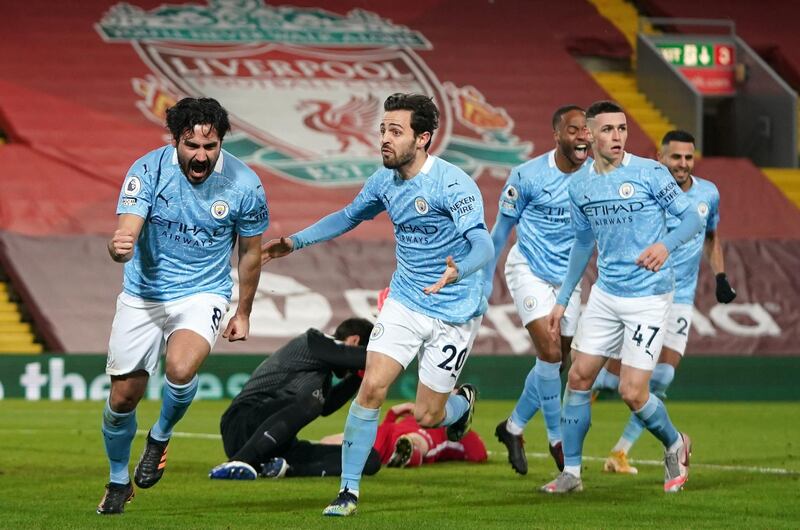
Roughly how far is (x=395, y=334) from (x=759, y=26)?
71.8ft

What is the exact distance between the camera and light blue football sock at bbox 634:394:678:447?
348 inches

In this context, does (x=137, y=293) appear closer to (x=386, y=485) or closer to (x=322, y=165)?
(x=386, y=485)

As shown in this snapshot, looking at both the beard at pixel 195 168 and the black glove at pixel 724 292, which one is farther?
the black glove at pixel 724 292

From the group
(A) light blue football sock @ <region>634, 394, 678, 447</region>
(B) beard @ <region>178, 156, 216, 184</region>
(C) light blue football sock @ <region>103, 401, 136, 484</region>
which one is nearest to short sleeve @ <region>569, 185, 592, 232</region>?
(A) light blue football sock @ <region>634, 394, 678, 447</region>

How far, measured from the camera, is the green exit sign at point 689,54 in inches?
1028

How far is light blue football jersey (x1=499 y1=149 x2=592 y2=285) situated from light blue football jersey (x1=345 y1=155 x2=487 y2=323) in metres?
1.96

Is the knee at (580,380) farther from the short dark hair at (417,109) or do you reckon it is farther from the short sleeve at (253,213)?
the short sleeve at (253,213)

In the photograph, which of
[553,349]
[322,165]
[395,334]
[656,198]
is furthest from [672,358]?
[322,165]

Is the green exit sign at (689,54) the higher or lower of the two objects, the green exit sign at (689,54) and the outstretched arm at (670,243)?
the lower

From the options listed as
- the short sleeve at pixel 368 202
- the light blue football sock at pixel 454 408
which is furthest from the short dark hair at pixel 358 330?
the short sleeve at pixel 368 202

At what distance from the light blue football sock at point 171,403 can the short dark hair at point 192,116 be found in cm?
128

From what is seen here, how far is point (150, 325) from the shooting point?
7734 millimetres

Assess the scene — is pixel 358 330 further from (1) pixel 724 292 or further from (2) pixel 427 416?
(1) pixel 724 292

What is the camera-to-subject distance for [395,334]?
791 cm
